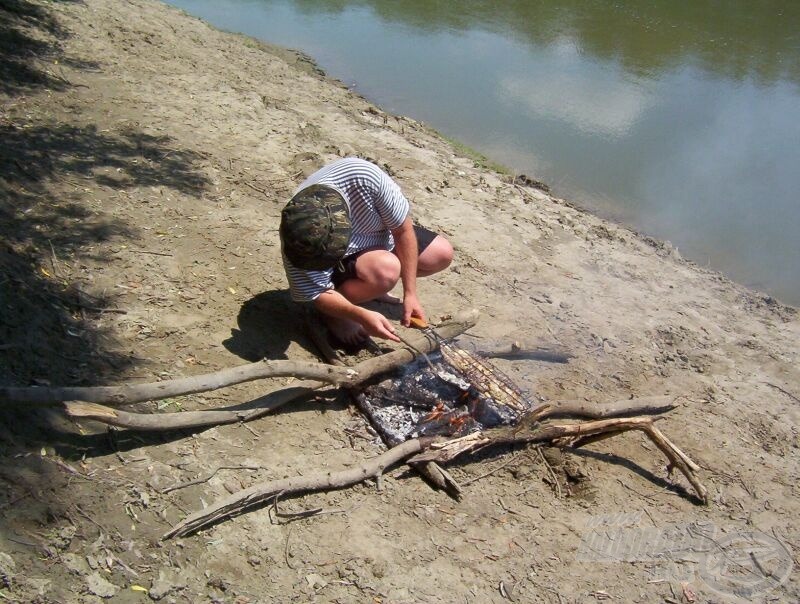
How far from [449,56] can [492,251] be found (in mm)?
6815

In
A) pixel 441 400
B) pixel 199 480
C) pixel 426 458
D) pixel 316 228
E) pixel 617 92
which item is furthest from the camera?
pixel 617 92

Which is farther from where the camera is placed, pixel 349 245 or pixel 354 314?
pixel 349 245

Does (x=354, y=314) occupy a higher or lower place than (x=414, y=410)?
higher

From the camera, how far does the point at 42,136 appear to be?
5488mm

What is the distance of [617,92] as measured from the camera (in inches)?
417

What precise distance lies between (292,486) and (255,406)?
0.56 meters

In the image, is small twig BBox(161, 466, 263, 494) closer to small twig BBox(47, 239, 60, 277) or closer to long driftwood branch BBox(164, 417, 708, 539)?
long driftwood branch BBox(164, 417, 708, 539)

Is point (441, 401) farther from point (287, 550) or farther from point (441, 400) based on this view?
point (287, 550)

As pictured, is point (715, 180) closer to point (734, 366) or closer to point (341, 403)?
point (734, 366)

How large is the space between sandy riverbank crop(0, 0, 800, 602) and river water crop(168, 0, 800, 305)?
1.17 metres

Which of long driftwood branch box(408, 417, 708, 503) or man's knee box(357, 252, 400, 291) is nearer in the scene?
long driftwood branch box(408, 417, 708, 503)

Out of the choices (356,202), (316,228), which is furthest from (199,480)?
(356,202)

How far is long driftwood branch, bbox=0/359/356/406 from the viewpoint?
2.87 m

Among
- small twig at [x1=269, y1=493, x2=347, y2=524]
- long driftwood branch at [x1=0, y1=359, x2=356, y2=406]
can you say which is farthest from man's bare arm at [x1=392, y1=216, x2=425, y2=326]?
small twig at [x1=269, y1=493, x2=347, y2=524]
